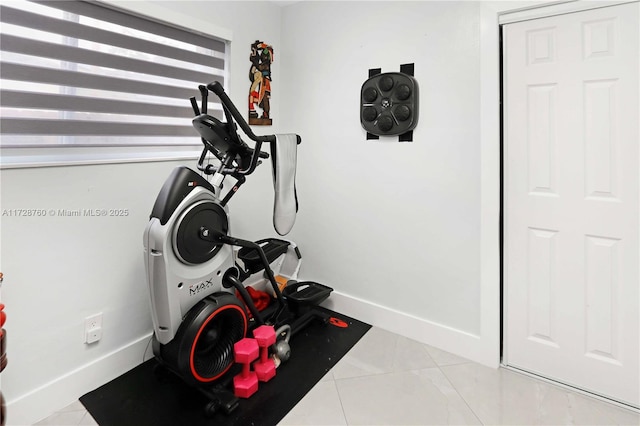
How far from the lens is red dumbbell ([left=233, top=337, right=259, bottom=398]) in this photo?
1674mm

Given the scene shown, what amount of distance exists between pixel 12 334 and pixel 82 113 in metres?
1.09

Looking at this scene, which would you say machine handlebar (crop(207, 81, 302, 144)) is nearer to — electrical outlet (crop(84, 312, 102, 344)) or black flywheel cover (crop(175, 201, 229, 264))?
black flywheel cover (crop(175, 201, 229, 264))

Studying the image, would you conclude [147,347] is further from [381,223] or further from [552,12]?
[552,12]

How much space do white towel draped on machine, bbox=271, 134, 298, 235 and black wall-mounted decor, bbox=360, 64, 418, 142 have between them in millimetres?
661

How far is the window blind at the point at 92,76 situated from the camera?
1.49 m

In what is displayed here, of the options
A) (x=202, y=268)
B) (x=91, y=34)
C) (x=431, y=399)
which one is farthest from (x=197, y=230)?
(x=431, y=399)

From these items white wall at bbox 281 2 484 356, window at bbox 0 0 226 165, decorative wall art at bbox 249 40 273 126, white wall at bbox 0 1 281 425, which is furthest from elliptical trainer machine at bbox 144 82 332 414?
decorative wall art at bbox 249 40 273 126

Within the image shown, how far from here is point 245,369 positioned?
1.73m

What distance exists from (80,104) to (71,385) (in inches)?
56.3

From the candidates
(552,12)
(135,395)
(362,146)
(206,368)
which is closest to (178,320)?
(206,368)

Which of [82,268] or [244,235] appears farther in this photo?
[244,235]

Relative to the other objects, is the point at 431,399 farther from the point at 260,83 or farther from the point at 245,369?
the point at 260,83

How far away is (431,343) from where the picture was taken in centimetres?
223

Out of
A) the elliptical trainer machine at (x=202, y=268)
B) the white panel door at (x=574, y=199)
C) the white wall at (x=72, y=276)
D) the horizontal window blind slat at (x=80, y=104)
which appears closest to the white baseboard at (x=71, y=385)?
the white wall at (x=72, y=276)
